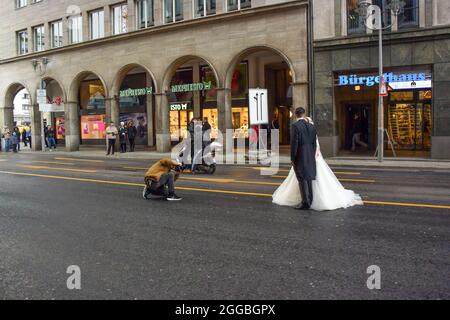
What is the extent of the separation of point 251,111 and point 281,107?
1106 cm

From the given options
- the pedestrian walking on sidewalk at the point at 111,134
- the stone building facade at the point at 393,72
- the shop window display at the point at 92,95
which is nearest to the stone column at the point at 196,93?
the pedestrian walking on sidewalk at the point at 111,134

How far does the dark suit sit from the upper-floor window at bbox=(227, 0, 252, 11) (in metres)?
17.6

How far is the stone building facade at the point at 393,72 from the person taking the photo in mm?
19594

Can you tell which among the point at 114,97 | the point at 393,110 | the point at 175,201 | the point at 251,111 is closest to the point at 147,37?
the point at 114,97

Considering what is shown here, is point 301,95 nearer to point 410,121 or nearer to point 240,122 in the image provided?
point 410,121

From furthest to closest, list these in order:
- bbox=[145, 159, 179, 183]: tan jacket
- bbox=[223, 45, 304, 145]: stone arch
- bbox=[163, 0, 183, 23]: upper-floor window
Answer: bbox=[223, 45, 304, 145]: stone arch
bbox=[163, 0, 183, 23]: upper-floor window
bbox=[145, 159, 179, 183]: tan jacket

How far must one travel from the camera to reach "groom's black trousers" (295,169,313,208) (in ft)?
27.6

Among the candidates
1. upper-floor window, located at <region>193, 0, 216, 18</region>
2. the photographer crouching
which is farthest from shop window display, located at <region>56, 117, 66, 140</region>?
the photographer crouching

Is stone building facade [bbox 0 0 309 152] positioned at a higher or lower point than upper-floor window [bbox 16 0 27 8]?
lower

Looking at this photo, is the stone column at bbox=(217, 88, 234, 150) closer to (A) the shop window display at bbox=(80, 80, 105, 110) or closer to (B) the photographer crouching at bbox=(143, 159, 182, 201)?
(A) the shop window display at bbox=(80, 80, 105, 110)

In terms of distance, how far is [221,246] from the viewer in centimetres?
611

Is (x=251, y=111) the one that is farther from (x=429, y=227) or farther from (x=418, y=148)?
(x=429, y=227)

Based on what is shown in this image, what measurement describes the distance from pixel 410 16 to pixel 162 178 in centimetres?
1548

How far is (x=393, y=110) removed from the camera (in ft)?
76.9
